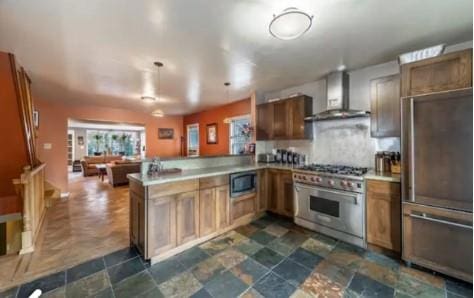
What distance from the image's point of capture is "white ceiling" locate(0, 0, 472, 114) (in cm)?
172

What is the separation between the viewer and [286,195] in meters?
3.44

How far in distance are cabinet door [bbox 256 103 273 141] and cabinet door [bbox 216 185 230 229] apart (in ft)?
5.10

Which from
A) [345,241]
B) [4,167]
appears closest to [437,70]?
[345,241]

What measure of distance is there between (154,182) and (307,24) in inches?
82.0

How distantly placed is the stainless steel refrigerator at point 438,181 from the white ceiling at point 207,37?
79cm

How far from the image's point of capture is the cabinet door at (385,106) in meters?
2.64

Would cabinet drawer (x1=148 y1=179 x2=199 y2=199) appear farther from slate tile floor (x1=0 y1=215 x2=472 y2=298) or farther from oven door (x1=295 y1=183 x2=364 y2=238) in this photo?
oven door (x1=295 y1=183 x2=364 y2=238)

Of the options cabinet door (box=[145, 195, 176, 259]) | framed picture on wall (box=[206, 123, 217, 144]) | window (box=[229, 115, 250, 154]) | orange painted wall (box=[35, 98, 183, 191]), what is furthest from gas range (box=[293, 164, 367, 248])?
orange painted wall (box=[35, 98, 183, 191])

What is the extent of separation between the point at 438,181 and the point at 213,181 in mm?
2437

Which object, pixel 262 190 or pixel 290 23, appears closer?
pixel 290 23

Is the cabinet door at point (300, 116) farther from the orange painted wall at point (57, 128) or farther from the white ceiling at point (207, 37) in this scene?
the orange painted wall at point (57, 128)

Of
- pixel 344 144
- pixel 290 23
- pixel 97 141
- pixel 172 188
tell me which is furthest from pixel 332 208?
pixel 97 141

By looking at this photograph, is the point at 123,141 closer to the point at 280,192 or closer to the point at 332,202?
the point at 280,192

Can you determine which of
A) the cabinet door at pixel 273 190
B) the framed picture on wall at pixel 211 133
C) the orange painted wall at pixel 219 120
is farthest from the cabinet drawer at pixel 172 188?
the framed picture on wall at pixel 211 133
